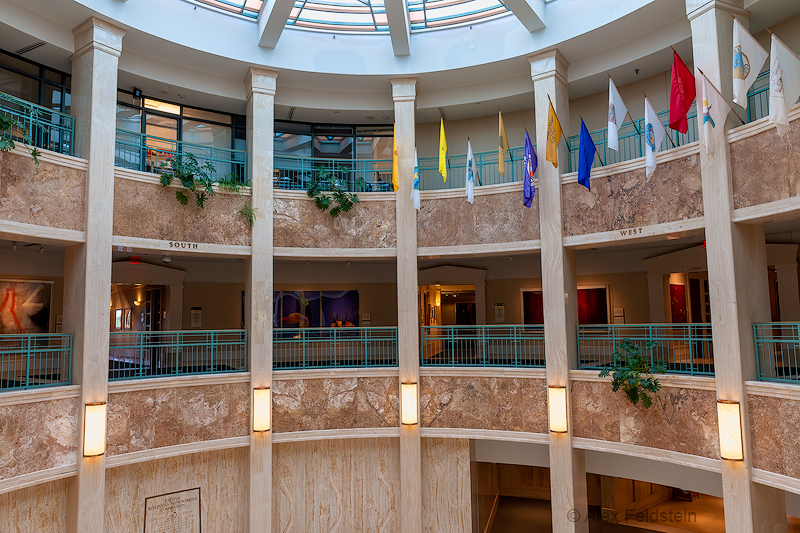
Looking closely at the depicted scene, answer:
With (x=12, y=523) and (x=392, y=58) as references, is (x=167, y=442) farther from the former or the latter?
(x=392, y=58)

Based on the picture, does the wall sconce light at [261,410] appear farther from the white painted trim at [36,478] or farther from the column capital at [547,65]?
the column capital at [547,65]

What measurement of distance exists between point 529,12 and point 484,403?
10299 mm

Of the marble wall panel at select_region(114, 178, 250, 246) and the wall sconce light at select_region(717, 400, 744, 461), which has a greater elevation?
the marble wall panel at select_region(114, 178, 250, 246)

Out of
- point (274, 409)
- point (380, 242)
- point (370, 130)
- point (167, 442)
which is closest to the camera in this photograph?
point (167, 442)

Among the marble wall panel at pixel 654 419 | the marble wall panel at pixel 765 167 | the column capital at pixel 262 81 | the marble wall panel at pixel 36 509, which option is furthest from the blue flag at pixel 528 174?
the marble wall panel at pixel 36 509

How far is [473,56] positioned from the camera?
51.4 feet

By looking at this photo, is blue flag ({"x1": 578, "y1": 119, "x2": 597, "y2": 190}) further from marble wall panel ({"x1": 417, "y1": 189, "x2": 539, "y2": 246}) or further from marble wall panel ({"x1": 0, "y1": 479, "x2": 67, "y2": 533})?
marble wall panel ({"x1": 0, "y1": 479, "x2": 67, "y2": 533})

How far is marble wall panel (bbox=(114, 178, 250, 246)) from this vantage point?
13.6 m

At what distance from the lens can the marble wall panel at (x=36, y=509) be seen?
466 inches

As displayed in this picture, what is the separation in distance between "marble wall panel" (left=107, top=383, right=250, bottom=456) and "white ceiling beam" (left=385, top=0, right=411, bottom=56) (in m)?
10.3

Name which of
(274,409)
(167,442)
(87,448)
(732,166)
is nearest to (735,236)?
(732,166)

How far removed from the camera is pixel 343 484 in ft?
52.1

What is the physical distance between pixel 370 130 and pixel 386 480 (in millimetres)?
11406

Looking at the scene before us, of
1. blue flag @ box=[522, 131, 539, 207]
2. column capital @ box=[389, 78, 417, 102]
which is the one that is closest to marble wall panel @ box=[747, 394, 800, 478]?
blue flag @ box=[522, 131, 539, 207]
